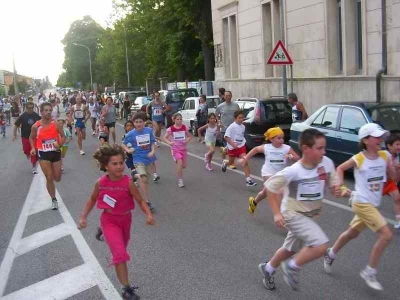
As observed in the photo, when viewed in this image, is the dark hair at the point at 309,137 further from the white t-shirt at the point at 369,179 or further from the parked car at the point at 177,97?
the parked car at the point at 177,97

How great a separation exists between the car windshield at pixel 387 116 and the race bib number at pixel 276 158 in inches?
123

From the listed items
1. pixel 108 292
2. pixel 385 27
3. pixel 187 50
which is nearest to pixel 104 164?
pixel 108 292

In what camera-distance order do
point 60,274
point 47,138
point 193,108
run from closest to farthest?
point 60,274
point 47,138
point 193,108

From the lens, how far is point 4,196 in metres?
10.9

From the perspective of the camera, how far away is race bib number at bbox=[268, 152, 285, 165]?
7.63m

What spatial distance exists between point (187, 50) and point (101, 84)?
55.9 metres

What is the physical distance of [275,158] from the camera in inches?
302

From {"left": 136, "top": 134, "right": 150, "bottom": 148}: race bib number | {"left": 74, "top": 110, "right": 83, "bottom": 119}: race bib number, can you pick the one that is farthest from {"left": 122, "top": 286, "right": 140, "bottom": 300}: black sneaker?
{"left": 74, "top": 110, "right": 83, "bottom": 119}: race bib number

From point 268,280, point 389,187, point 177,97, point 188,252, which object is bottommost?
point 188,252

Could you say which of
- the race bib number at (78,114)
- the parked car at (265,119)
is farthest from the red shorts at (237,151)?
the race bib number at (78,114)

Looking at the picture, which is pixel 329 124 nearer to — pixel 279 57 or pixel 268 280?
pixel 279 57

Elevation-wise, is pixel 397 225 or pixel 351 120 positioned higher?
pixel 351 120

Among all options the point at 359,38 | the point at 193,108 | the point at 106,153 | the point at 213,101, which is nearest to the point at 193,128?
the point at 193,108

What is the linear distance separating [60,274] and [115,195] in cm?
135
